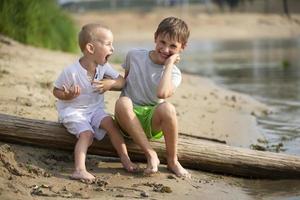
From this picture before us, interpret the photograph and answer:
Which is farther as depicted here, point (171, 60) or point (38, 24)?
point (38, 24)

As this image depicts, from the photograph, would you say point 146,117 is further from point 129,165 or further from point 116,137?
point 129,165

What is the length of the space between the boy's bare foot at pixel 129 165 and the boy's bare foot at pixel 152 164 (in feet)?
0.30

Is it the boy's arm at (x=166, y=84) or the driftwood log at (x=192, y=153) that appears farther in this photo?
the driftwood log at (x=192, y=153)

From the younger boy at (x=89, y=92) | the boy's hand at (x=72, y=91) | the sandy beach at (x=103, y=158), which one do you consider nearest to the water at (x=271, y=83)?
the sandy beach at (x=103, y=158)

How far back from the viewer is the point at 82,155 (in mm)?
4137

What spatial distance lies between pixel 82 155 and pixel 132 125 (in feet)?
1.30

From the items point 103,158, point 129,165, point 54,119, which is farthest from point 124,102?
point 54,119

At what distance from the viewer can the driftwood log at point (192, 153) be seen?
14.4ft

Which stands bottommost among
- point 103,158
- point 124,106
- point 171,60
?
point 103,158

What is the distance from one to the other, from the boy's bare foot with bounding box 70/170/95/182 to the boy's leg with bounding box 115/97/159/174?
0.44 meters

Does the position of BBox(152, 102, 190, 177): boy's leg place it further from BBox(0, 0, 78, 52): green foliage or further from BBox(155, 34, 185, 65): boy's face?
BBox(0, 0, 78, 52): green foliage

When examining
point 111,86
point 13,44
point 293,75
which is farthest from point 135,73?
point 293,75

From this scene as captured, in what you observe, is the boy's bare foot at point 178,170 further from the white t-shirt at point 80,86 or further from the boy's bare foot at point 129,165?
the white t-shirt at point 80,86

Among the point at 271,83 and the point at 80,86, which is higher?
the point at 80,86
